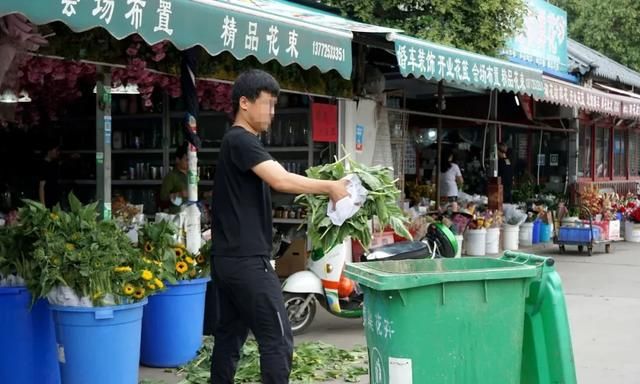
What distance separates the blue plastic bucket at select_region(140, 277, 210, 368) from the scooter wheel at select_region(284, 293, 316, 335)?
123cm

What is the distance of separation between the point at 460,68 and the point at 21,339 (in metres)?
5.72

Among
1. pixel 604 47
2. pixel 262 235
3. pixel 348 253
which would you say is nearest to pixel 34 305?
pixel 262 235

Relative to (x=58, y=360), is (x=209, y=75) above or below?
above

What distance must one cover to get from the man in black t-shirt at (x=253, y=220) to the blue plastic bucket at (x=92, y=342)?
2.87 feet

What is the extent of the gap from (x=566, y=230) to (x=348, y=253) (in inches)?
253

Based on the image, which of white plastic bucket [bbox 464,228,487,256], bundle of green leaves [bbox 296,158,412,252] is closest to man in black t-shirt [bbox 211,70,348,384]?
bundle of green leaves [bbox 296,158,412,252]

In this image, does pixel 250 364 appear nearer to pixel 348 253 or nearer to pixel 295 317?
pixel 295 317

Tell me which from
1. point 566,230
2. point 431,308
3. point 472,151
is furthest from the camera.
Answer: point 472,151

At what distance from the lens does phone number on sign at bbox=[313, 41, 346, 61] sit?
6.30m

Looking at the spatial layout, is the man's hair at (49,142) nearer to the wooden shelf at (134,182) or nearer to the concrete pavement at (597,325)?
the wooden shelf at (134,182)

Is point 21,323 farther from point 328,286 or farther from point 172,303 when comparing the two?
point 328,286

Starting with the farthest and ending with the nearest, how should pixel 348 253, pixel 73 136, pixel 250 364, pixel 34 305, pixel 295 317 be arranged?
pixel 73 136
pixel 348 253
pixel 295 317
pixel 250 364
pixel 34 305

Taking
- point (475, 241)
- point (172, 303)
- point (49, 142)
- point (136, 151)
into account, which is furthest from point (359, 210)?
point (475, 241)

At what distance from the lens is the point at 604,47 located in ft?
88.5
